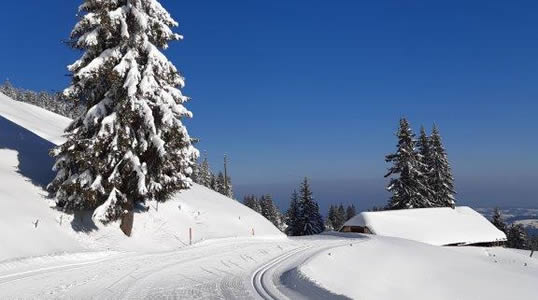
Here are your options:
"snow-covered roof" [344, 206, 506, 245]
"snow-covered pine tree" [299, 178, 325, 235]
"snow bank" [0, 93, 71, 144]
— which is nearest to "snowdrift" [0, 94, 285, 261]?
"snow bank" [0, 93, 71, 144]

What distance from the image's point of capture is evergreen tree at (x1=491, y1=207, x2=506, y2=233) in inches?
2675

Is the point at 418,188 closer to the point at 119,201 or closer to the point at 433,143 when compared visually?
the point at 433,143

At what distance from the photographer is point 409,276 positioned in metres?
17.8

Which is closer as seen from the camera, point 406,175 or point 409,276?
point 409,276

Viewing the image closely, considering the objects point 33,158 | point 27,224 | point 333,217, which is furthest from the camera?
point 333,217

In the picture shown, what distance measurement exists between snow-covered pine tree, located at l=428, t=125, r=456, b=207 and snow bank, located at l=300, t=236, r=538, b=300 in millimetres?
35757

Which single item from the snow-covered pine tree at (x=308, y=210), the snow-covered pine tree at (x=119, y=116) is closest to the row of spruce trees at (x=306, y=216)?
the snow-covered pine tree at (x=308, y=210)

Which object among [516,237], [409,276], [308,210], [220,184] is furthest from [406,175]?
[220,184]

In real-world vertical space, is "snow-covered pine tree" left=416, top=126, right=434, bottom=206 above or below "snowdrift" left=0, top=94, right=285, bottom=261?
above

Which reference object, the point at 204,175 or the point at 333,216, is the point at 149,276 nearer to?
the point at 204,175

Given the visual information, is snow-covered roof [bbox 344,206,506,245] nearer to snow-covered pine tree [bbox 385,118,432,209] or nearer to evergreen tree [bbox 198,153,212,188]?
snow-covered pine tree [bbox 385,118,432,209]

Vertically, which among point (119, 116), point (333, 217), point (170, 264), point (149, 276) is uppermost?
point (119, 116)

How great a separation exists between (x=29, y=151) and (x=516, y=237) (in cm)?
7120

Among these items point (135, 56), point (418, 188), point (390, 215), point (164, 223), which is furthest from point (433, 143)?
point (135, 56)
